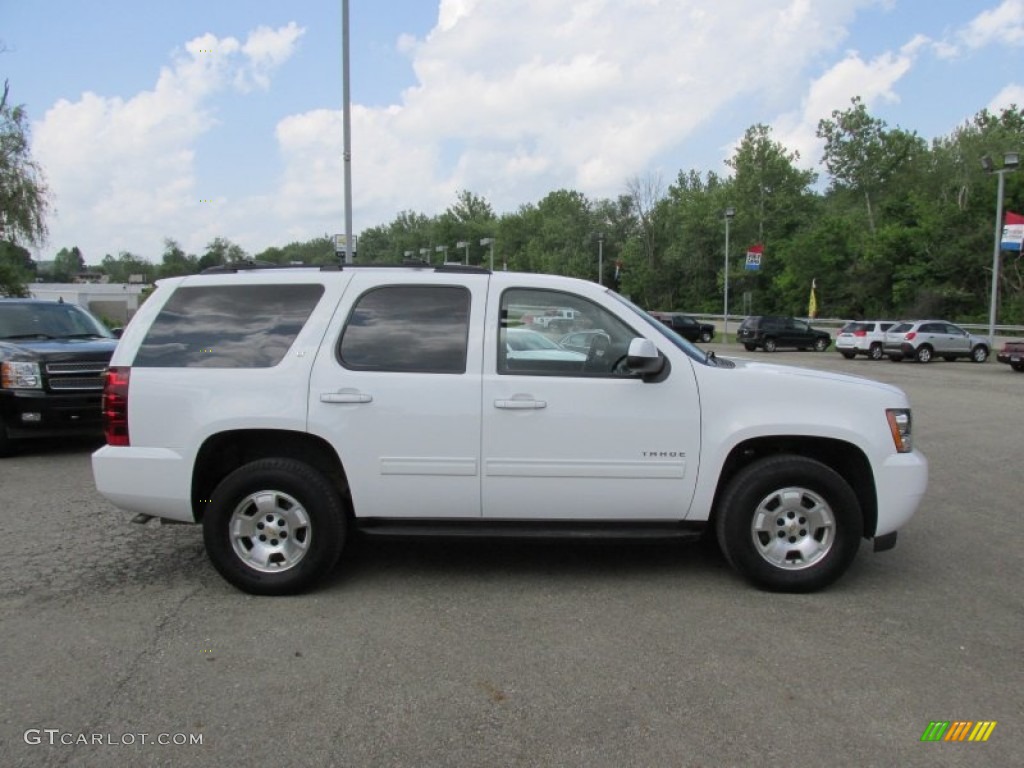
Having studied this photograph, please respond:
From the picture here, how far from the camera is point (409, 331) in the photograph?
4.71 m

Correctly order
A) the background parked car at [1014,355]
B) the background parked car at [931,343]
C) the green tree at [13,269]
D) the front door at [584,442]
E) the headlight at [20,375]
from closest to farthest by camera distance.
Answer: the front door at [584,442] → the headlight at [20,375] → the background parked car at [1014,355] → the background parked car at [931,343] → the green tree at [13,269]

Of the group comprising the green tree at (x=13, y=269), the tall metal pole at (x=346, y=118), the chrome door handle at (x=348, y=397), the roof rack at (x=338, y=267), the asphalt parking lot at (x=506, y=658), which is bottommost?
the asphalt parking lot at (x=506, y=658)

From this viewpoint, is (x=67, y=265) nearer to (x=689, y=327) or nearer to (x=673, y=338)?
(x=689, y=327)

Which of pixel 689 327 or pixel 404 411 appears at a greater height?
pixel 689 327

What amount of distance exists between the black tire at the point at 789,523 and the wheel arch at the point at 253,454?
2.34 metres

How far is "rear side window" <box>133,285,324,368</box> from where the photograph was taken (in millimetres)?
4699

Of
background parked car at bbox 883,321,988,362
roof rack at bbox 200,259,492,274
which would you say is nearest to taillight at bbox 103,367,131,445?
roof rack at bbox 200,259,492,274

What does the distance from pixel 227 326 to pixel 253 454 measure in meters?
0.81

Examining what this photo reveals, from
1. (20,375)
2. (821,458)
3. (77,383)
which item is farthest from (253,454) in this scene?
(20,375)

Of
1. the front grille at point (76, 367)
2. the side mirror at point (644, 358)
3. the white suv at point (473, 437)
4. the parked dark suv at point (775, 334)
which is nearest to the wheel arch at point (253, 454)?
the white suv at point (473, 437)

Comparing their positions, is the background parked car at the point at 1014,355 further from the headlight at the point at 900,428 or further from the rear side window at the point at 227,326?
the rear side window at the point at 227,326

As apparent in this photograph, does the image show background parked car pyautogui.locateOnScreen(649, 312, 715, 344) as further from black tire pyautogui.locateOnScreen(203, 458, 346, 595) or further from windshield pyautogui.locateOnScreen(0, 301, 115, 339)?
black tire pyautogui.locateOnScreen(203, 458, 346, 595)

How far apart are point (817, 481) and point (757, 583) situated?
0.71m

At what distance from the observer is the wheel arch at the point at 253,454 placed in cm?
471
